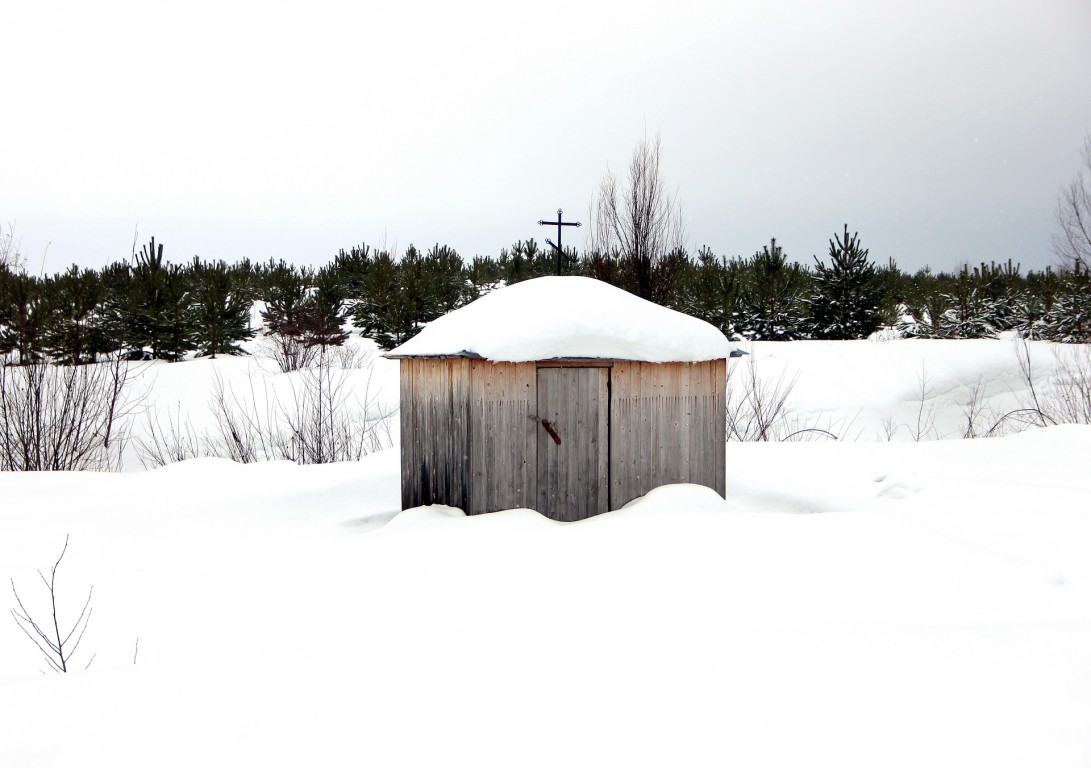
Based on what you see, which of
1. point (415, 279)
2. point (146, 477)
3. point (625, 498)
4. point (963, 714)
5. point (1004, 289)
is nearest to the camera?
point (963, 714)

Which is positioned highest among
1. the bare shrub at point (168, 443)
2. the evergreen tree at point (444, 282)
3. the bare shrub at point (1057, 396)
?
the evergreen tree at point (444, 282)

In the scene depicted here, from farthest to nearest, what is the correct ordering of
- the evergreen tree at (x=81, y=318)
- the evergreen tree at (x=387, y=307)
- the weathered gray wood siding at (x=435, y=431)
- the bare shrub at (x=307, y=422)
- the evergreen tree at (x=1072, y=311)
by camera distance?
the evergreen tree at (x=387, y=307), the evergreen tree at (x=1072, y=311), the evergreen tree at (x=81, y=318), the bare shrub at (x=307, y=422), the weathered gray wood siding at (x=435, y=431)

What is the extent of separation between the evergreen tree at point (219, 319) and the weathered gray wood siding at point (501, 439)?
16730mm

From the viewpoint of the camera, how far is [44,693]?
8.23 ft

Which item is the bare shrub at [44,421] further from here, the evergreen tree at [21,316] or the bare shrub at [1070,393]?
the bare shrub at [1070,393]

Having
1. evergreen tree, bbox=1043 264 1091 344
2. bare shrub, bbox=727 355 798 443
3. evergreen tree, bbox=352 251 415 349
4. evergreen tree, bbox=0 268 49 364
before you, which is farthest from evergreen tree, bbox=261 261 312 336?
evergreen tree, bbox=1043 264 1091 344

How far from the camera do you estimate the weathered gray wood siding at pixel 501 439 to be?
5664mm

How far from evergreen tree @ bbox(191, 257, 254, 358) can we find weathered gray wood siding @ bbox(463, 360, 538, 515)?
16730 millimetres

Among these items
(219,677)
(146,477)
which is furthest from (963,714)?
(146,477)

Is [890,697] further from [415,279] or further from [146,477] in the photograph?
[415,279]

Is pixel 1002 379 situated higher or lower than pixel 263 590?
higher

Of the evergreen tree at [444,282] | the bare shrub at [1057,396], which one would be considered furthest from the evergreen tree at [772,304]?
the evergreen tree at [444,282]

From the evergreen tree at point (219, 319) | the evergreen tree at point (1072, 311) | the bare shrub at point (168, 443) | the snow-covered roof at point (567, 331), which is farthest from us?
the evergreen tree at point (219, 319)

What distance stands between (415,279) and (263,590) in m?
17.6
